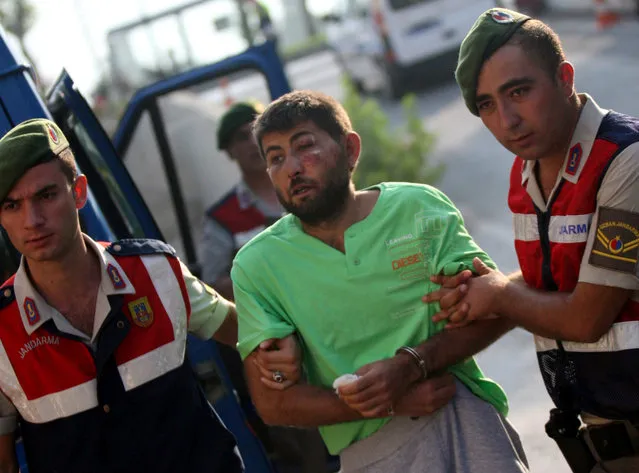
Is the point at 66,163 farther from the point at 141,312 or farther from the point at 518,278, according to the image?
the point at 518,278

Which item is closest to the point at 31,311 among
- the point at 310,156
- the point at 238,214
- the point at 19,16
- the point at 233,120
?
the point at 310,156

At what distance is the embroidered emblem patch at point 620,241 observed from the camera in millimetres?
2600

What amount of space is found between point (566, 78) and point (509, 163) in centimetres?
893

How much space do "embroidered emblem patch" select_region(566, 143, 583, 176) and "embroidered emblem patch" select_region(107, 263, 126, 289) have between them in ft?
4.08

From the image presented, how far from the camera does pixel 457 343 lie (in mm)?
2793

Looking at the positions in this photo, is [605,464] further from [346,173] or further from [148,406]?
[148,406]

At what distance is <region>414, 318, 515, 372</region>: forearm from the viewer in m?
2.74

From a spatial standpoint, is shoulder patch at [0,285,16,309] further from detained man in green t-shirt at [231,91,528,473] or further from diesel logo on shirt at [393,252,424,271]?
diesel logo on shirt at [393,252,424,271]

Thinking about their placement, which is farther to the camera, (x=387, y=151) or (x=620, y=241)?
(x=387, y=151)

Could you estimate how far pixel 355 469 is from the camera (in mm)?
2783

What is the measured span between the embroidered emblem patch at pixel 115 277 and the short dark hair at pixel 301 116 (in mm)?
534

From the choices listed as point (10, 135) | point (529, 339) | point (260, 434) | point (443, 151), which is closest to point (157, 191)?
point (443, 151)

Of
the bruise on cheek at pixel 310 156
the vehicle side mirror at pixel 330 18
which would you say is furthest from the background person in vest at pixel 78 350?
the vehicle side mirror at pixel 330 18

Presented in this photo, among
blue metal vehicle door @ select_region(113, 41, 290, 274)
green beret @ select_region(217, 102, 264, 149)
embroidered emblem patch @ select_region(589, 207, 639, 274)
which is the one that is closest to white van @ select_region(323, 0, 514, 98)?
blue metal vehicle door @ select_region(113, 41, 290, 274)
